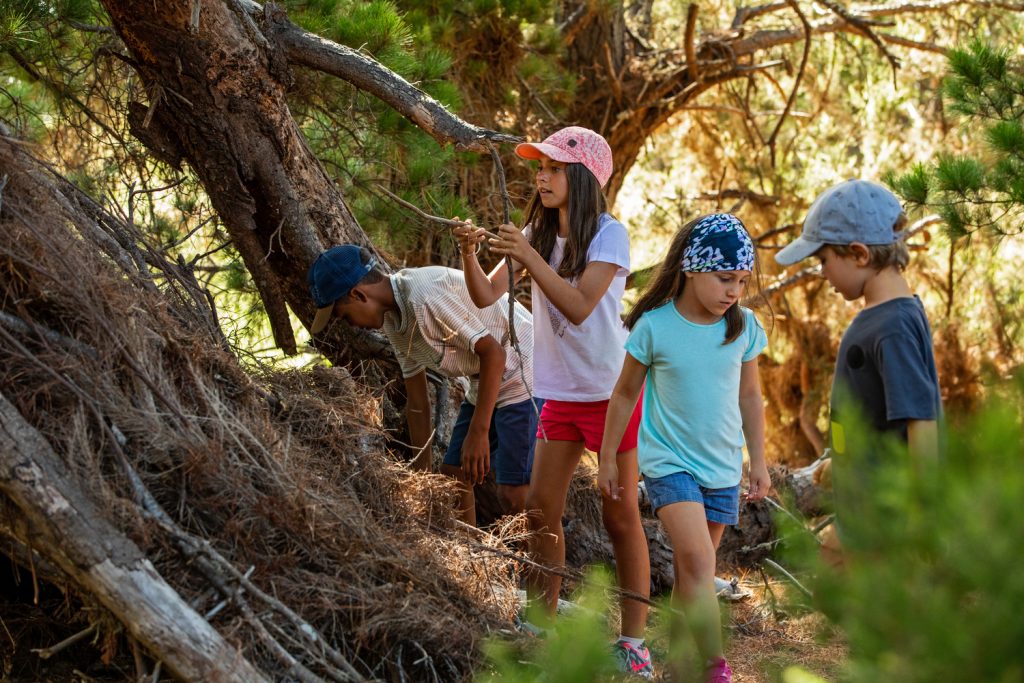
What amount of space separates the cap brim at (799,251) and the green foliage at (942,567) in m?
1.60

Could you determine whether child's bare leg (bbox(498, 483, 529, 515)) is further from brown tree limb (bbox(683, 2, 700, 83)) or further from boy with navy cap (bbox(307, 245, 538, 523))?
brown tree limb (bbox(683, 2, 700, 83))

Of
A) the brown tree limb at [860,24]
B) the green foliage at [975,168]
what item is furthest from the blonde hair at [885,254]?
the brown tree limb at [860,24]

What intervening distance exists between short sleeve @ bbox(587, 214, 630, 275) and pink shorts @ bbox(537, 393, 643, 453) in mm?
480

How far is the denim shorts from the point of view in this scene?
3.11m

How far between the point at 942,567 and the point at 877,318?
1.65 m

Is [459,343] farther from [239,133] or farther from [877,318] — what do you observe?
[877,318]

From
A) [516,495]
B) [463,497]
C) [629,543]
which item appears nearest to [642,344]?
[629,543]

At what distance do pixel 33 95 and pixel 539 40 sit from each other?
3425mm

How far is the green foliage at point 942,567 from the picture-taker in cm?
112

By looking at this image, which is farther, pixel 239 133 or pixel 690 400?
pixel 239 133

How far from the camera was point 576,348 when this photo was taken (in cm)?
360

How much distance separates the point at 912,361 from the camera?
2.66 metres

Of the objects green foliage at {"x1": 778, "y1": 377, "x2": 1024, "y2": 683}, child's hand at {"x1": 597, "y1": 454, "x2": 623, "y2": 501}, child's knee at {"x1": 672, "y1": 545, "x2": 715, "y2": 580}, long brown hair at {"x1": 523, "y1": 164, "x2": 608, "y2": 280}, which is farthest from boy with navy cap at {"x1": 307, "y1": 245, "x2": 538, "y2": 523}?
green foliage at {"x1": 778, "y1": 377, "x2": 1024, "y2": 683}

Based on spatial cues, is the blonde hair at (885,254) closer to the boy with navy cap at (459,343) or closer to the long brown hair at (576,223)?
the long brown hair at (576,223)
